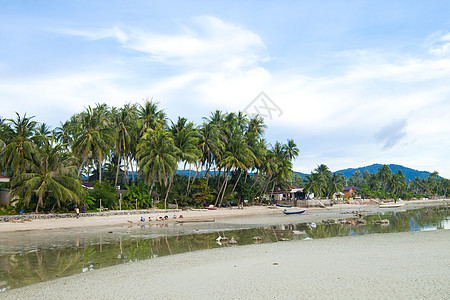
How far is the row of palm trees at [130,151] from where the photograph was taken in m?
28.5

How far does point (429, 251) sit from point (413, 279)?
19.4 feet

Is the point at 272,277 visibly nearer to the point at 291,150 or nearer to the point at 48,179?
the point at 48,179

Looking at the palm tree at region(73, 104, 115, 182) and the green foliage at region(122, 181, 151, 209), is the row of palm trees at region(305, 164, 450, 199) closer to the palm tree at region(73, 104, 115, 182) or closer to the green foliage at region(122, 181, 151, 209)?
the green foliage at region(122, 181, 151, 209)

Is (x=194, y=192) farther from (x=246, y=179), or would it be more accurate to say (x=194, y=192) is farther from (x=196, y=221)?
(x=196, y=221)

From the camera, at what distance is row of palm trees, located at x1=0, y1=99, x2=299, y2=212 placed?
2853cm

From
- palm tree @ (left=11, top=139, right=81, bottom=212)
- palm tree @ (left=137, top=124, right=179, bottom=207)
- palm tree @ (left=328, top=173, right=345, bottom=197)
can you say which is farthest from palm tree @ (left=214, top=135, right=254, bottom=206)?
palm tree @ (left=328, top=173, right=345, bottom=197)

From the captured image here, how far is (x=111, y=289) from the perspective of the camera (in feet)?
29.6

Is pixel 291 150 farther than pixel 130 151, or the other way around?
pixel 291 150

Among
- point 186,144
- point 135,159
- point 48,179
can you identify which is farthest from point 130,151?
point 48,179

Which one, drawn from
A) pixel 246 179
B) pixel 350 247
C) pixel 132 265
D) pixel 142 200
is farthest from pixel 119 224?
pixel 246 179

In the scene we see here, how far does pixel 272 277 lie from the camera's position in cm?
964

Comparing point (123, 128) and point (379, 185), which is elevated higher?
point (123, 128)

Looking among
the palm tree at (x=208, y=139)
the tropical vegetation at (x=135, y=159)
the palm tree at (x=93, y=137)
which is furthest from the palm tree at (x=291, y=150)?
the palm tree at (x=93, y=137)

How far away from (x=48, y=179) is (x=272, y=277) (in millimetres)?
24675
